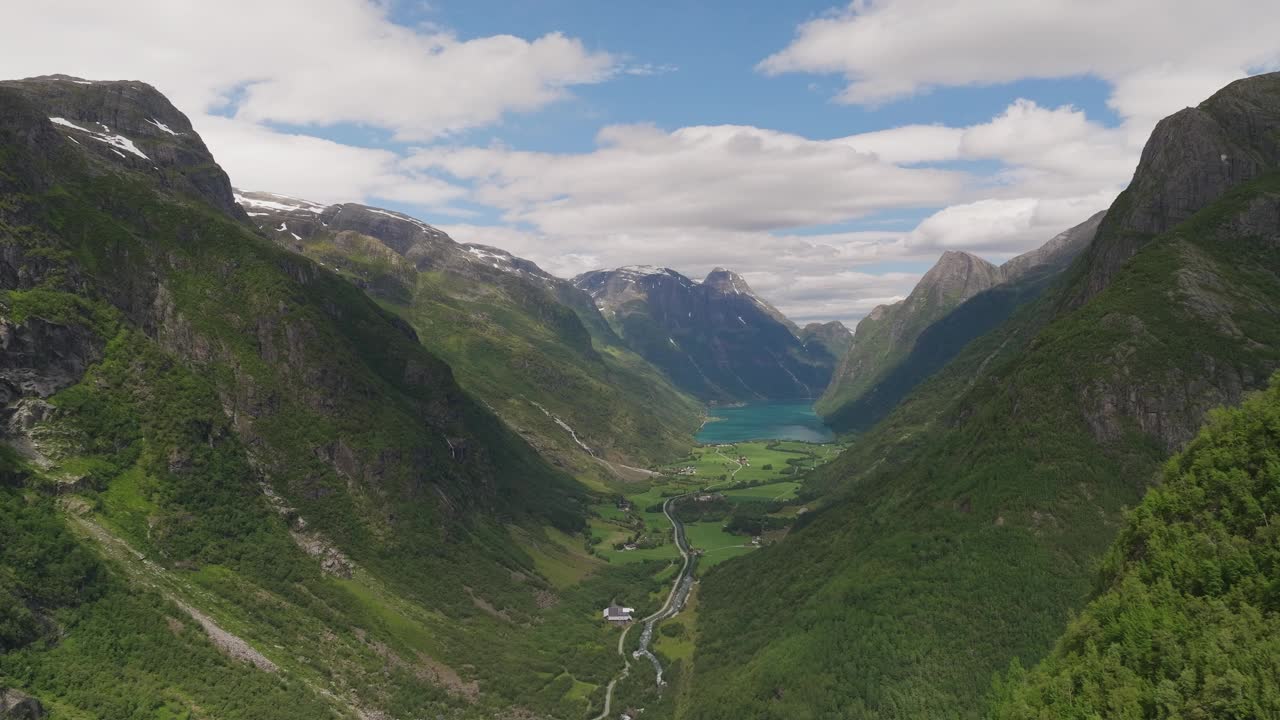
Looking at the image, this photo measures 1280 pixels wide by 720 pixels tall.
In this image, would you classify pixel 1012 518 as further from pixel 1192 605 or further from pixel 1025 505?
pixel 1192 605

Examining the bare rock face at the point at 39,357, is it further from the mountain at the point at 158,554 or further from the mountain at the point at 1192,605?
the mountain at the point at 1192,605

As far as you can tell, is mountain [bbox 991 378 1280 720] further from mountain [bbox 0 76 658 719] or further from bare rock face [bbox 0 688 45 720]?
bare rock face [bbox 0 688 45 720]

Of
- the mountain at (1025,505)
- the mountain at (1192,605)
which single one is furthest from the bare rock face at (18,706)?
the mountain at (1192,605)

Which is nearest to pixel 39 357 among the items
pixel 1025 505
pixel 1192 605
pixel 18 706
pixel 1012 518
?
pixel 18 706

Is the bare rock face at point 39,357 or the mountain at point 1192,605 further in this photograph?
the bare rock face at point 39,357

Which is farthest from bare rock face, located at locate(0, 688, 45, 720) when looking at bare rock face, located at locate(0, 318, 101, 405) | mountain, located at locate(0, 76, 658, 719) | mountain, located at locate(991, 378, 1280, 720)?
mountain, located at locate(991, 378, 1280, 720)

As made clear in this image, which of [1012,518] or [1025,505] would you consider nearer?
[1012,518]
